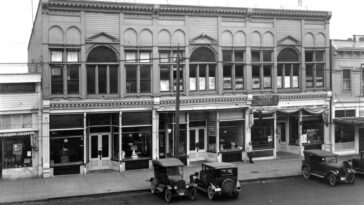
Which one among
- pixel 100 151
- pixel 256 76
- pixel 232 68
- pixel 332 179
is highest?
pixel 232 68

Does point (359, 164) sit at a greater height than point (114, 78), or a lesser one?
lesser

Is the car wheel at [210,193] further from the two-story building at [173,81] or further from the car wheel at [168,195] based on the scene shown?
the two-story building at [173,81]

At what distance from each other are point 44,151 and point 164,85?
892 cm

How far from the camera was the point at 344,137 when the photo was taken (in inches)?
1380

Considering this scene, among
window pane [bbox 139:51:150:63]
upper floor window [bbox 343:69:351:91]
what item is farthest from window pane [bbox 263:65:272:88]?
window pane [bbox 139:51:150:63]

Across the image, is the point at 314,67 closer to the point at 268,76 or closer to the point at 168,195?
the point at 268,76

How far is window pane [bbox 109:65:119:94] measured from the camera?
28.0m

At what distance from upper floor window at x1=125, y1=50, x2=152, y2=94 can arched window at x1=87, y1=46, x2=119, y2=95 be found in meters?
0.81

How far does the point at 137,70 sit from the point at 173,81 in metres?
2.64

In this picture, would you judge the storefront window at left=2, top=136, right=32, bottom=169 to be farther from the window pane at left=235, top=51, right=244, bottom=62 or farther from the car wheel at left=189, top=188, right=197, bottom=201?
the window pane at left=235, top=51, right=244, bottom=62

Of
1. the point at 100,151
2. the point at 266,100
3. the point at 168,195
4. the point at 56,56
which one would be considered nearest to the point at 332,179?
the point at 266,100

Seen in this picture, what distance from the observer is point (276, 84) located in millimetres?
32281

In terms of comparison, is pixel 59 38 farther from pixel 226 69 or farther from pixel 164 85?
pixel 226 69

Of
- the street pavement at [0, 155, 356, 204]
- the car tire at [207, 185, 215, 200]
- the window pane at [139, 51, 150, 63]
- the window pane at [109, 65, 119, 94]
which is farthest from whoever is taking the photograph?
the window pane at [139, 51, 150, 63]
